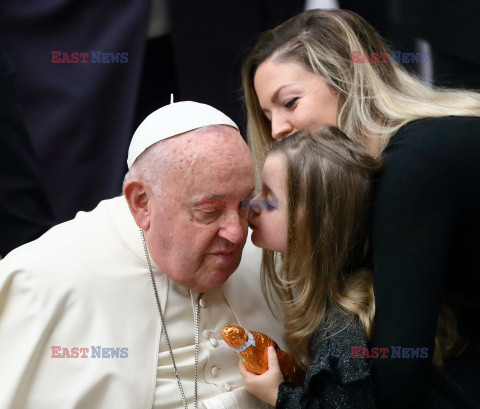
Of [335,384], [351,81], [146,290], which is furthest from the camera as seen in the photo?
→ [351,81]

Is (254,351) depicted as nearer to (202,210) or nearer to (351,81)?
(202,210)

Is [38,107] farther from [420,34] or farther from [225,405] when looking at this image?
[420,34]

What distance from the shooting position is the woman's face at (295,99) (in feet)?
9.10

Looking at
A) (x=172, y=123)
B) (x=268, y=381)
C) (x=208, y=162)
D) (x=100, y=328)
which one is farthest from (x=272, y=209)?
(x=100, y=328)

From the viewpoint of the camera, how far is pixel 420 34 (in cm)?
424

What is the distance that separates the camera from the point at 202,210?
2.26 m

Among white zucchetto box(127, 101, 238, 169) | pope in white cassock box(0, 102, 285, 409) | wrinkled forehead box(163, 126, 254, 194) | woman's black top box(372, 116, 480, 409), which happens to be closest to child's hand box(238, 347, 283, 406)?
pope in white cassock box(0, 102, 285, 409)

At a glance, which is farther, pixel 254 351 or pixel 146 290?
pixel 146 290

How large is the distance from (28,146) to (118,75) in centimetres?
62

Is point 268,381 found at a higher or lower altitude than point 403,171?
lower

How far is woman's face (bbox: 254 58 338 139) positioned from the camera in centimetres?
277

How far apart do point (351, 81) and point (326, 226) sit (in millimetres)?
716

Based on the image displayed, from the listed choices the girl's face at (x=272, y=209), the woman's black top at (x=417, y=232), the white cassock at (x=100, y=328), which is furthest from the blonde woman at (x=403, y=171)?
the white cassock at (x=100, y=328)

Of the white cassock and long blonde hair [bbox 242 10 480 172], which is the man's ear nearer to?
the white cassock
